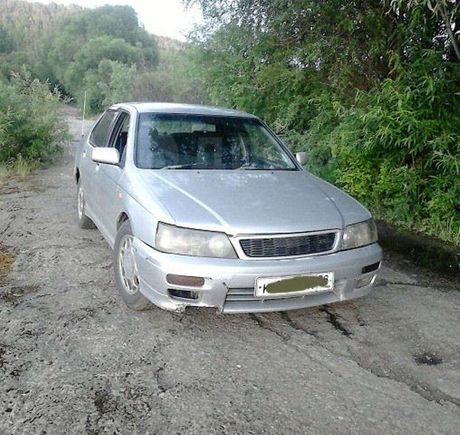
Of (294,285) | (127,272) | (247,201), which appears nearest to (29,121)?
(127,272)

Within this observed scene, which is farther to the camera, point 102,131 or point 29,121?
point 29,121

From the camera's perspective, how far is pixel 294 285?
9.02 ft

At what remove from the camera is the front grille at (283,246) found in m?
2.73

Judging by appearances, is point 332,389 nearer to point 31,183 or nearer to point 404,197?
point 404,197

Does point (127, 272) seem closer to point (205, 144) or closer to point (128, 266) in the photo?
point (128, 266)

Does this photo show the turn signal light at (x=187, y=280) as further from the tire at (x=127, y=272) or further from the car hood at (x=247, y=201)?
the tire at (x=127, y=272)

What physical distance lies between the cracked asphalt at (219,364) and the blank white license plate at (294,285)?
363 millimetres

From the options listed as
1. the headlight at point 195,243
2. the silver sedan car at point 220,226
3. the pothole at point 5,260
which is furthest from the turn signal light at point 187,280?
the pothole at point 5,260

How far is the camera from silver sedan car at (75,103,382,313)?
2713mm

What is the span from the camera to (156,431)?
206 centimetres

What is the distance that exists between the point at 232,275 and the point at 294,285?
395 millimetres

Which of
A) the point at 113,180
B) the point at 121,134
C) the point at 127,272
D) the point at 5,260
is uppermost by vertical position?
the point at 121,134

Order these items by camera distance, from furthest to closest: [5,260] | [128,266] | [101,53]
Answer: [101,53] → [5,260] → [128,266]

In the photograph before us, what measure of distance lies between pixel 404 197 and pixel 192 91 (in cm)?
1652
